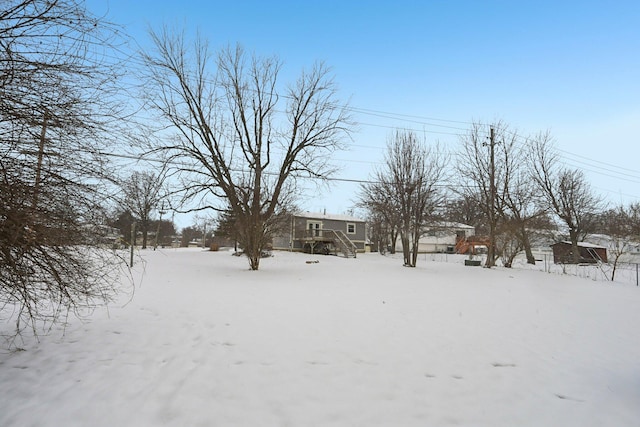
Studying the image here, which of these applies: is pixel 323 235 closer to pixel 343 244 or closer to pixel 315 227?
pixel 315 227

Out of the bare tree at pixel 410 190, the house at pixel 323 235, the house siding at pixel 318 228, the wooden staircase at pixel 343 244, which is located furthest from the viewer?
the house siding at pixel 318 228

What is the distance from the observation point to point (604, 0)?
836 cm

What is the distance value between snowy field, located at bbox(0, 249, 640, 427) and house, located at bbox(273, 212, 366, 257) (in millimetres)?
19502

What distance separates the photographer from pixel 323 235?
29.0 m

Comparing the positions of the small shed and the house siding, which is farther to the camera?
the house siding

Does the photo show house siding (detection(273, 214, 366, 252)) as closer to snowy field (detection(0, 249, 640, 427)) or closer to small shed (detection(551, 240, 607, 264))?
small shed (detection(551, 240, 607, 264))

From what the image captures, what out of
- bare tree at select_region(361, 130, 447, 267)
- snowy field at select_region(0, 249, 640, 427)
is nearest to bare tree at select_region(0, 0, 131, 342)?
snowy field at select_region(0, 249, 640, 427)

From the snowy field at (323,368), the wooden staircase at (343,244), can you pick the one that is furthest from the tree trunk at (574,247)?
the snowy field at (323,368)

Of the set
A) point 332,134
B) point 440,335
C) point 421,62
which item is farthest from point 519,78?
point 440,335

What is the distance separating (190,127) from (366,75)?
7830 mm

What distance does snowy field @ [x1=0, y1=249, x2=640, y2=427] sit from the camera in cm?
231

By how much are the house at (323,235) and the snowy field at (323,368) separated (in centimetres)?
1950

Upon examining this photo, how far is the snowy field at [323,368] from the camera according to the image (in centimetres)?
231

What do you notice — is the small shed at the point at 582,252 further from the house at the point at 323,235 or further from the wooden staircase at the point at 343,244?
the house at the point at 323,235
